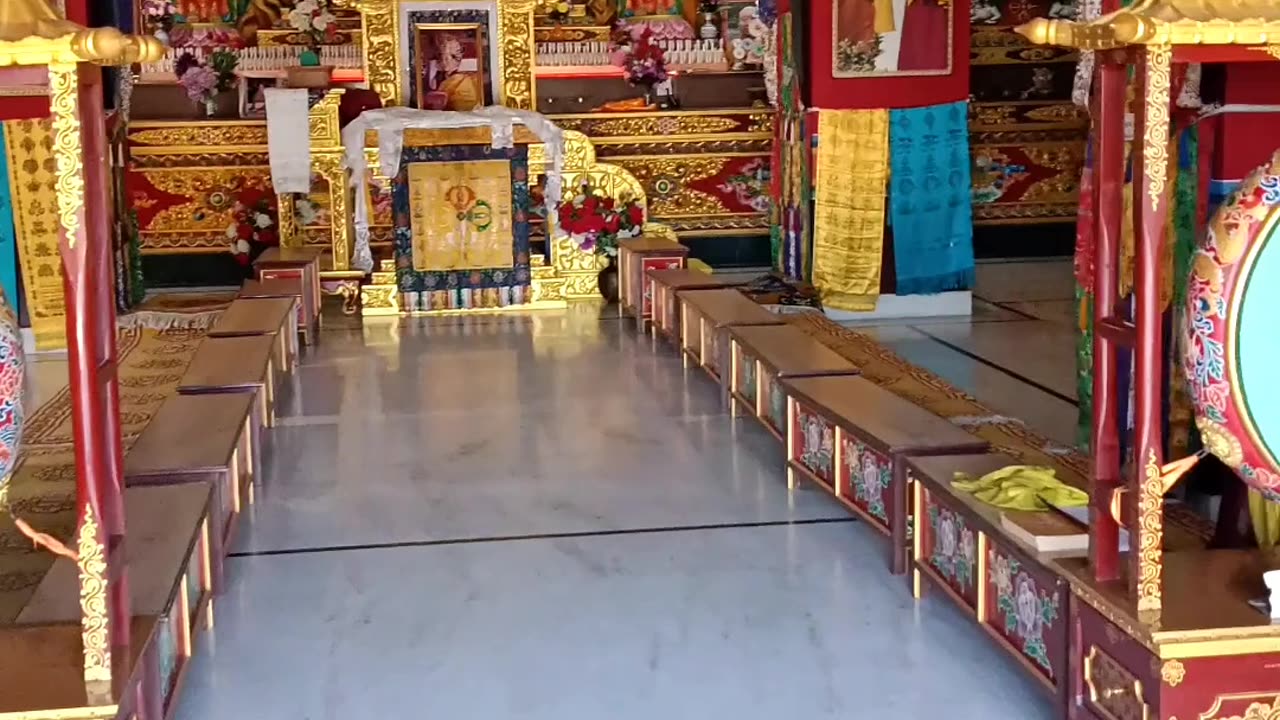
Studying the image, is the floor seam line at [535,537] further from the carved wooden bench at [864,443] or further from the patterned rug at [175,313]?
the patterned rug at [175,313]

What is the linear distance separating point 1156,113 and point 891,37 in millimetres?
5280

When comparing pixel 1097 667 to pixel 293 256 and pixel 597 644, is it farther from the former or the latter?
pixel 293 256

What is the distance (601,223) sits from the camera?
8.71 metres

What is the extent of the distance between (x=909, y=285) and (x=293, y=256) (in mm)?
3194

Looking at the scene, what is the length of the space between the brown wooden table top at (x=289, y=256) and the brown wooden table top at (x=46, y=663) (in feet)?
16.9

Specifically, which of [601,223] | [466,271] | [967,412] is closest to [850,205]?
[601,223]

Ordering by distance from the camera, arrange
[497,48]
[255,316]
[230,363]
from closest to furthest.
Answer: [230,363]
[255,316]
[497,48]

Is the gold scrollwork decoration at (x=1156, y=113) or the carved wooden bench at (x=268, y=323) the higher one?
the gold scrollwork decoration at (x=1156, y=113)

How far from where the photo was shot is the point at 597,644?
3.38 metres

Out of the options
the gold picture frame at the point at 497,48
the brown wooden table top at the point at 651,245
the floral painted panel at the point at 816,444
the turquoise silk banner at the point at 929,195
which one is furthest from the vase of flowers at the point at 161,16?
the floral painted panel at the point at 816,444

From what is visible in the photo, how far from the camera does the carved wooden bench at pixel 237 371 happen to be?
477 centimetres

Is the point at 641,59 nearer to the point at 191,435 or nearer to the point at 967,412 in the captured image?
the point at 967,412

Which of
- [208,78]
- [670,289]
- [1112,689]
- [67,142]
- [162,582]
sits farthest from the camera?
[208,78]

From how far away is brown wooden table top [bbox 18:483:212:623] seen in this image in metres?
2.79
